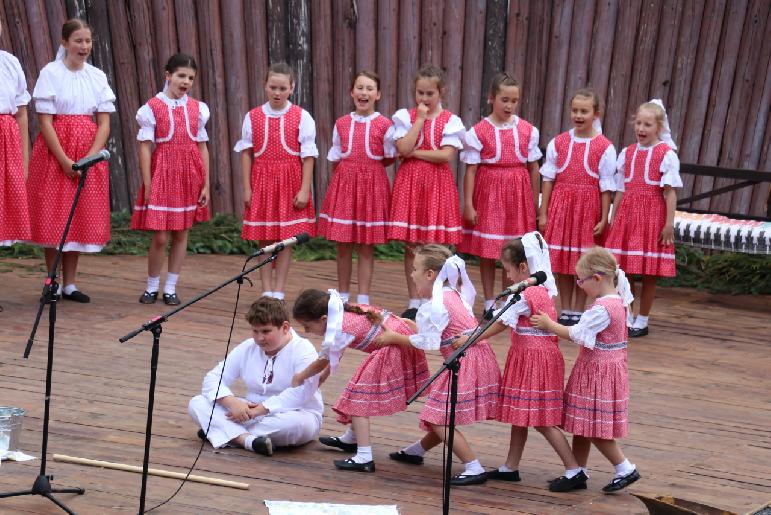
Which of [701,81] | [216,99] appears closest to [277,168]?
[216,99]

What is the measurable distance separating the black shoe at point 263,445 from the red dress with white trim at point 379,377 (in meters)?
0.33

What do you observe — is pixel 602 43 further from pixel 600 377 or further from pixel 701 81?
pixel 600 377

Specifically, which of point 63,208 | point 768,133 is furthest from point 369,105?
point 768,133

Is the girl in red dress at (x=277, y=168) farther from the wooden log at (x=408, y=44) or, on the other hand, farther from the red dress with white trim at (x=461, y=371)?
the red dress with white trim at (x=461, y=371)

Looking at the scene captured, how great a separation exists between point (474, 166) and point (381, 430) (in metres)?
2.77

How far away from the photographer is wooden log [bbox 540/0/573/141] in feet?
34.7

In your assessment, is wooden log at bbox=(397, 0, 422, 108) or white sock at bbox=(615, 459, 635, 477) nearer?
white sock at bbox=(615, 459, 635, 477)

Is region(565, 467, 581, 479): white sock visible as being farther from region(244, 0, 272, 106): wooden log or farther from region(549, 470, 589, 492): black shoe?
region(244, 0, 272, 106): wooden log

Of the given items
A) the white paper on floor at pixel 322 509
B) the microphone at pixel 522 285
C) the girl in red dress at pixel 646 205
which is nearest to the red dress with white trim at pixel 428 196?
the girl in red dress at pixel 646 205

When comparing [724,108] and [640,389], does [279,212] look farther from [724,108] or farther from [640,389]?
[724,108]

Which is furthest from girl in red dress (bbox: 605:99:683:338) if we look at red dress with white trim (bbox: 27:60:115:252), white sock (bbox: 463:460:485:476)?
red dress with white trim (bbox: 27:60:115:252)

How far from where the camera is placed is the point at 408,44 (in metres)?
10.6

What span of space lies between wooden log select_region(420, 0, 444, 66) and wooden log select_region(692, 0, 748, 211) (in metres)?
2.35

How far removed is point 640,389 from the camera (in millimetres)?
6992
